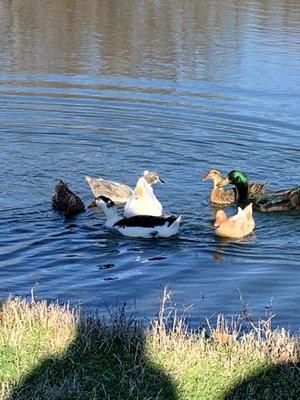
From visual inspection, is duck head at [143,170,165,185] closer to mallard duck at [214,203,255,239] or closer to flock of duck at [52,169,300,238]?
flock of duck at [52,169,300,238]

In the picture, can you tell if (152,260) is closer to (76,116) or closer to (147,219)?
(147,219)

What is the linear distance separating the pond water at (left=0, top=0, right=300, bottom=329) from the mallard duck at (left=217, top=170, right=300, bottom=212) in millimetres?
172

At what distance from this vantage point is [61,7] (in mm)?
32781

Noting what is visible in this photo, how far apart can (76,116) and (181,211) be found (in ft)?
17.7

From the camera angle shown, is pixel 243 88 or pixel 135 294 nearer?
pixel 135 294

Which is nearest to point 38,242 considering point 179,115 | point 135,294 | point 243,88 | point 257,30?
point 135,294

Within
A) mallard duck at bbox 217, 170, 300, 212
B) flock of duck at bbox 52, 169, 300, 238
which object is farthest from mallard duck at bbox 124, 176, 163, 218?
mallard duck at bbox 217, 170, 300, 212

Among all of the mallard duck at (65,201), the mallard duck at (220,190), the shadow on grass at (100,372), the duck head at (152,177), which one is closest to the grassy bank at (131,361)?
the shadow on grass at (100,372)

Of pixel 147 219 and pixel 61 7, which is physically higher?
pixel 61 7

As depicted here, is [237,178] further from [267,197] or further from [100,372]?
[100,372]

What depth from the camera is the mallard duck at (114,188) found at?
12.8 m

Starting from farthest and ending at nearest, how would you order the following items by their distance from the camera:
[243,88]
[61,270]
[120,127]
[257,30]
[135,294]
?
[257,30]
[243,88]
[120,127]
[61,270]
[135,294]

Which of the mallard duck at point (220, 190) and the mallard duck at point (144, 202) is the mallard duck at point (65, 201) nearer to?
the mallard duck at point (144, 202)

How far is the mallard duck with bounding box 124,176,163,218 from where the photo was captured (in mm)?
12109
